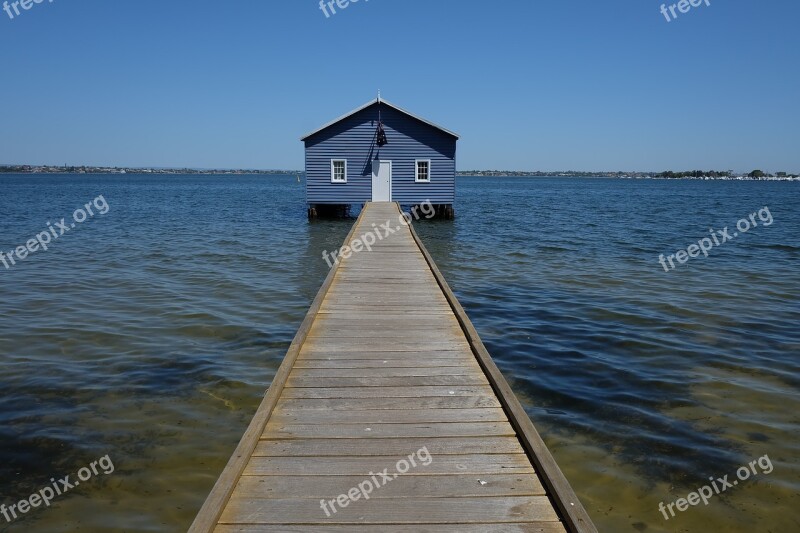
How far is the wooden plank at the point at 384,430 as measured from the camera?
4559 mm

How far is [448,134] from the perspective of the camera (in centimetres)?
2823

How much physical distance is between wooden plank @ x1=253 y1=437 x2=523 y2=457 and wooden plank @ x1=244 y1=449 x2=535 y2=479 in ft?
0.22

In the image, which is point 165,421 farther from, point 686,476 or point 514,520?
point 686,476

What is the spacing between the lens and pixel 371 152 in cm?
2847

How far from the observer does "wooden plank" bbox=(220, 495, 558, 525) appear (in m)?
3.50

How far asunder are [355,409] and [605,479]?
251cm

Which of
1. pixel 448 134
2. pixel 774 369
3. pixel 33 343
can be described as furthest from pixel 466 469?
pixel 448 134
